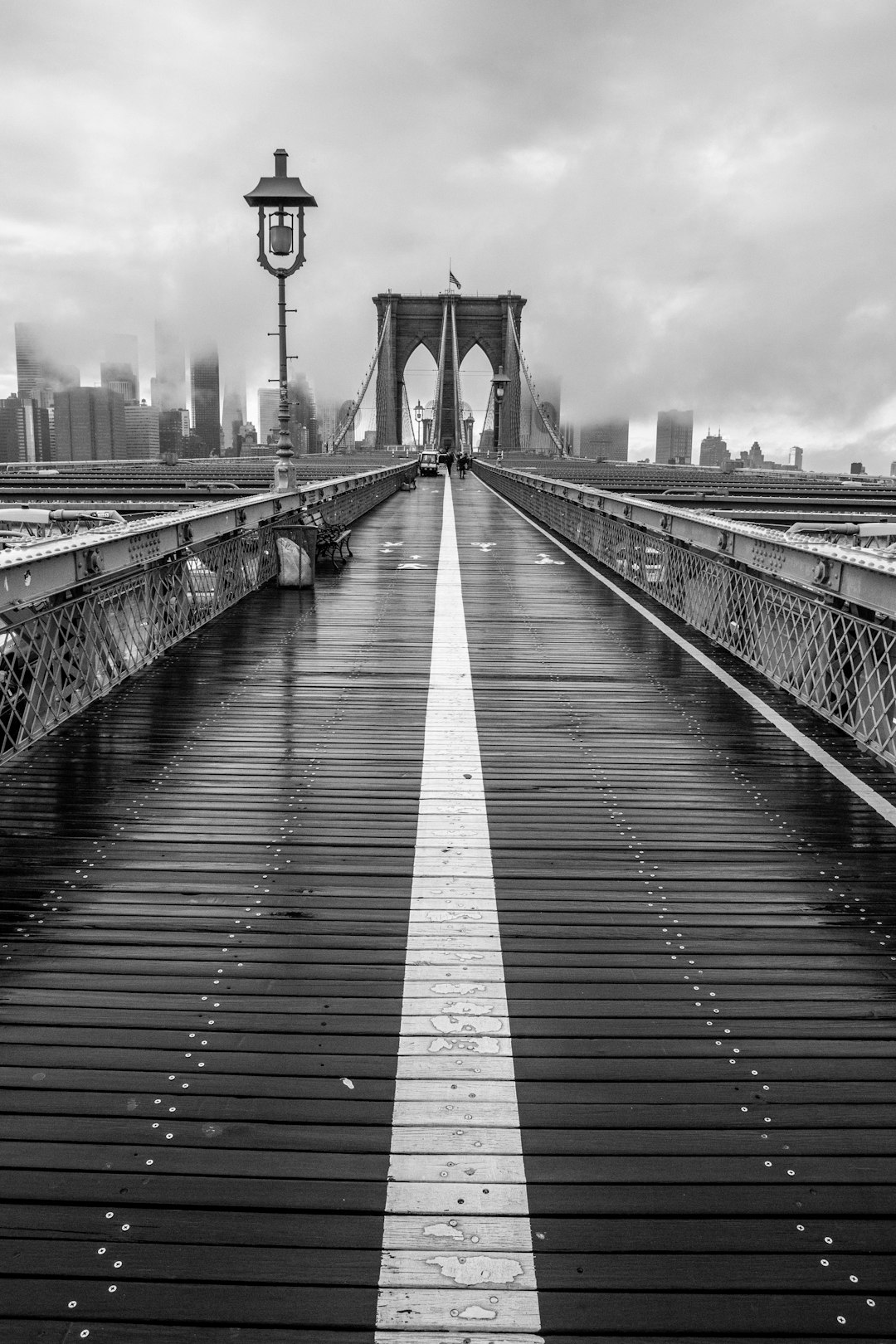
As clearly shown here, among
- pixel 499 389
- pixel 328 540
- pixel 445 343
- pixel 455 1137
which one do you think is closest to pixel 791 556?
pixel 455 1137

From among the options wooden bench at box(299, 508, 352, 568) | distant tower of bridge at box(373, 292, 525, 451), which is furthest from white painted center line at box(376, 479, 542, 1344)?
distant tower of bridge at box(373, 292, 525, 451)

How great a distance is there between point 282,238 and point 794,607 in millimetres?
12443

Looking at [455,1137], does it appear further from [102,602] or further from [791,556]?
[102,602]

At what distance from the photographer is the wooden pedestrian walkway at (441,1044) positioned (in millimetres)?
2678

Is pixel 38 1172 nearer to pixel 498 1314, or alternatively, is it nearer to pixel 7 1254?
pixel 7 1254

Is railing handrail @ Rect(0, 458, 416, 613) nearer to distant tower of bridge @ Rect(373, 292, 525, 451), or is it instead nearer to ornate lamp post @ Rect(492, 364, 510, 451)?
ornate lamp post @ Rect(492, 364, 510, 451)

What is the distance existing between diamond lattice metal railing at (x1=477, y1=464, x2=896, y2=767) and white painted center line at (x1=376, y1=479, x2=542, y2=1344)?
10.6 feet

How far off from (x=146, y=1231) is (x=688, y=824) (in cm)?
379

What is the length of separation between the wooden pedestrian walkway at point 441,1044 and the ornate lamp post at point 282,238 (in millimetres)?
11119

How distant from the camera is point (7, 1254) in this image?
2.73 m

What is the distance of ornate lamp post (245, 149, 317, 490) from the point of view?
17.6m

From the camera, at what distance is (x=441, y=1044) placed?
3.68 m

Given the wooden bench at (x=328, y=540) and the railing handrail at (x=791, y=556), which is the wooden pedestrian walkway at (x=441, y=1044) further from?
the wooden bench at (x=328, y=540)

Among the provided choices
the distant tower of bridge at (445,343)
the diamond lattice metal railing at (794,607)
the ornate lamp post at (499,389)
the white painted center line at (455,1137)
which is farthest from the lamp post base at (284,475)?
the distant tower of bridge at (445,343)
